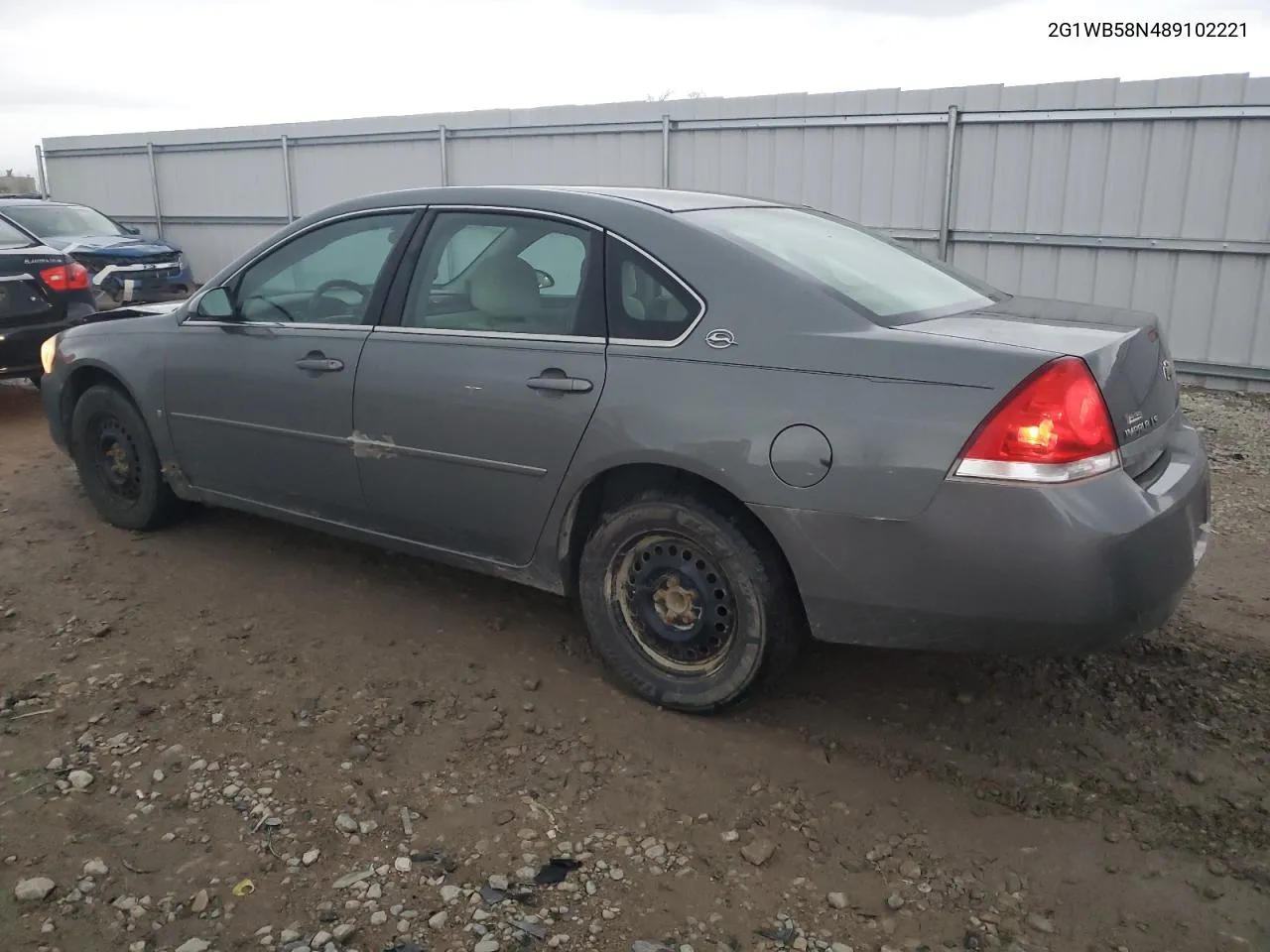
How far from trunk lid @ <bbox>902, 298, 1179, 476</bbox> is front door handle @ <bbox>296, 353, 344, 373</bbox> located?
2.13 metres

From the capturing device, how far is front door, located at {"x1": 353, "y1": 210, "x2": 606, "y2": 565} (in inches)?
134

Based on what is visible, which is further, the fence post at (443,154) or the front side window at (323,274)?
the fence post at (443,154)

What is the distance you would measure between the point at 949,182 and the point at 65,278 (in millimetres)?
7475

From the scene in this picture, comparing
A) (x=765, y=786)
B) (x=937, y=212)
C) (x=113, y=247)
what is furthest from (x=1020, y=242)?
(x=113, y=247)

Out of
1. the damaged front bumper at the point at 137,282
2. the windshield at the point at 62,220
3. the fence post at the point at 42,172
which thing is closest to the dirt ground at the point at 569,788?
the damaged front bumper at the point at 137,282

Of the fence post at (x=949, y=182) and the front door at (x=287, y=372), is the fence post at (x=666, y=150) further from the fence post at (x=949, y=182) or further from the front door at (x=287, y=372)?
the front door at (x=287, y=372)

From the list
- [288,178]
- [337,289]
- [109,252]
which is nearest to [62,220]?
[109,252]

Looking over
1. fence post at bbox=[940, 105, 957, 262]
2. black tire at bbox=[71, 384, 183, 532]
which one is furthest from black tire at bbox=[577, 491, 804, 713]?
fence post at bbox=[940, 105, 957, 262]

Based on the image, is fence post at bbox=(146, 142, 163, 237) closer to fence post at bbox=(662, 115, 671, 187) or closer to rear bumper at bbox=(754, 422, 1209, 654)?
Result: fence post at bbox=(662, 115, 671, 187)

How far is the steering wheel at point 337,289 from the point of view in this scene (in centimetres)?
401

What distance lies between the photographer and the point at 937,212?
987 cm

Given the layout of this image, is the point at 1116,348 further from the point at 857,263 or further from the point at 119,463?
the point at 119,463

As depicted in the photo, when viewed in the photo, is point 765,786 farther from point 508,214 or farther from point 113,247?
point 113,247

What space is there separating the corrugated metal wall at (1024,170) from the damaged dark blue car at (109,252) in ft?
12.9
